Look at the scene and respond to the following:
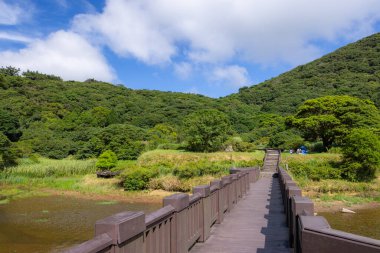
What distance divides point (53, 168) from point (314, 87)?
197ft

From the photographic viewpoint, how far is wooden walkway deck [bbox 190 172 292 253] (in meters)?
5.93

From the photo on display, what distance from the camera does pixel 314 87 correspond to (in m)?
82.1

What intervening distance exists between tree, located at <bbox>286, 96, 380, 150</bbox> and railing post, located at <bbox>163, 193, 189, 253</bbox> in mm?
29771

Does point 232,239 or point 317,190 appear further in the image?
point 317,190

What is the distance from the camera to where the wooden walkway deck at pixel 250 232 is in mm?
5934

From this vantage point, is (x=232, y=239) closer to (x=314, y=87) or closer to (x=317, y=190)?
(x=317, y=190)

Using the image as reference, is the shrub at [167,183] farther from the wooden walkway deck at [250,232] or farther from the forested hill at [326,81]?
the forested hill at [326,81]

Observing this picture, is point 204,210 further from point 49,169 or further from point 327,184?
point 49,169

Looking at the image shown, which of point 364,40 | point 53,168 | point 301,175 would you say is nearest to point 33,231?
point 301,175

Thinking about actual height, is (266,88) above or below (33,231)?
above

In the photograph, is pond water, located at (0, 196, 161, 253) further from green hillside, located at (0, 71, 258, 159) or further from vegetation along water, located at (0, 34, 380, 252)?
green hillside, located at (0, 71, 258, 159)

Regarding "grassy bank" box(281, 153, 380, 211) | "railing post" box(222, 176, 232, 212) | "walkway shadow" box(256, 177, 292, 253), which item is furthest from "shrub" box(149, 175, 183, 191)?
"railing post" box(222, 176, 232, 212)

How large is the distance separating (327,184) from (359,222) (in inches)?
286

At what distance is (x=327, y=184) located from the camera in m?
27.4
